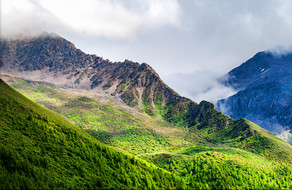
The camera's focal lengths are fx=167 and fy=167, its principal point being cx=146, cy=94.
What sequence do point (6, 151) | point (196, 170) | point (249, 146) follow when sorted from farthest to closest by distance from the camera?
1. point (249, 146)
2. point (196, 170)
3. point (6, 151)

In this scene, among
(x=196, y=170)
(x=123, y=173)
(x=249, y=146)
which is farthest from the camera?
(x=249, y=146)

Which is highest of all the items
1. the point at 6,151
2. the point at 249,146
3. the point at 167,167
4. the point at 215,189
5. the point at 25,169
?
the point at 249,146

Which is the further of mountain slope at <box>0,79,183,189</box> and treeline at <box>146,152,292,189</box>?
treeline at <box>146,152,292,189</box>

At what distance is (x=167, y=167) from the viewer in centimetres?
11356

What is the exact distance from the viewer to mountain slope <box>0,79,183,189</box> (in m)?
28.4

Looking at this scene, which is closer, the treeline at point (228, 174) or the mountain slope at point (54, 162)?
the mountain slope at point (54, 162)

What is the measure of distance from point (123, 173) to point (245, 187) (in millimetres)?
60012

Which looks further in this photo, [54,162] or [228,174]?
[228,174]

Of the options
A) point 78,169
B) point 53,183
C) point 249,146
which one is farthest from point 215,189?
point 249,146

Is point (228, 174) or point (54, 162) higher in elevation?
point (54, 162)

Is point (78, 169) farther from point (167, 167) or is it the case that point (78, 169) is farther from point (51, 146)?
point (167, 167)

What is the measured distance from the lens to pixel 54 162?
36750mm

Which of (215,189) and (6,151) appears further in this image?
(215,189)

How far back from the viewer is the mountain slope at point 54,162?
28.4 meters
